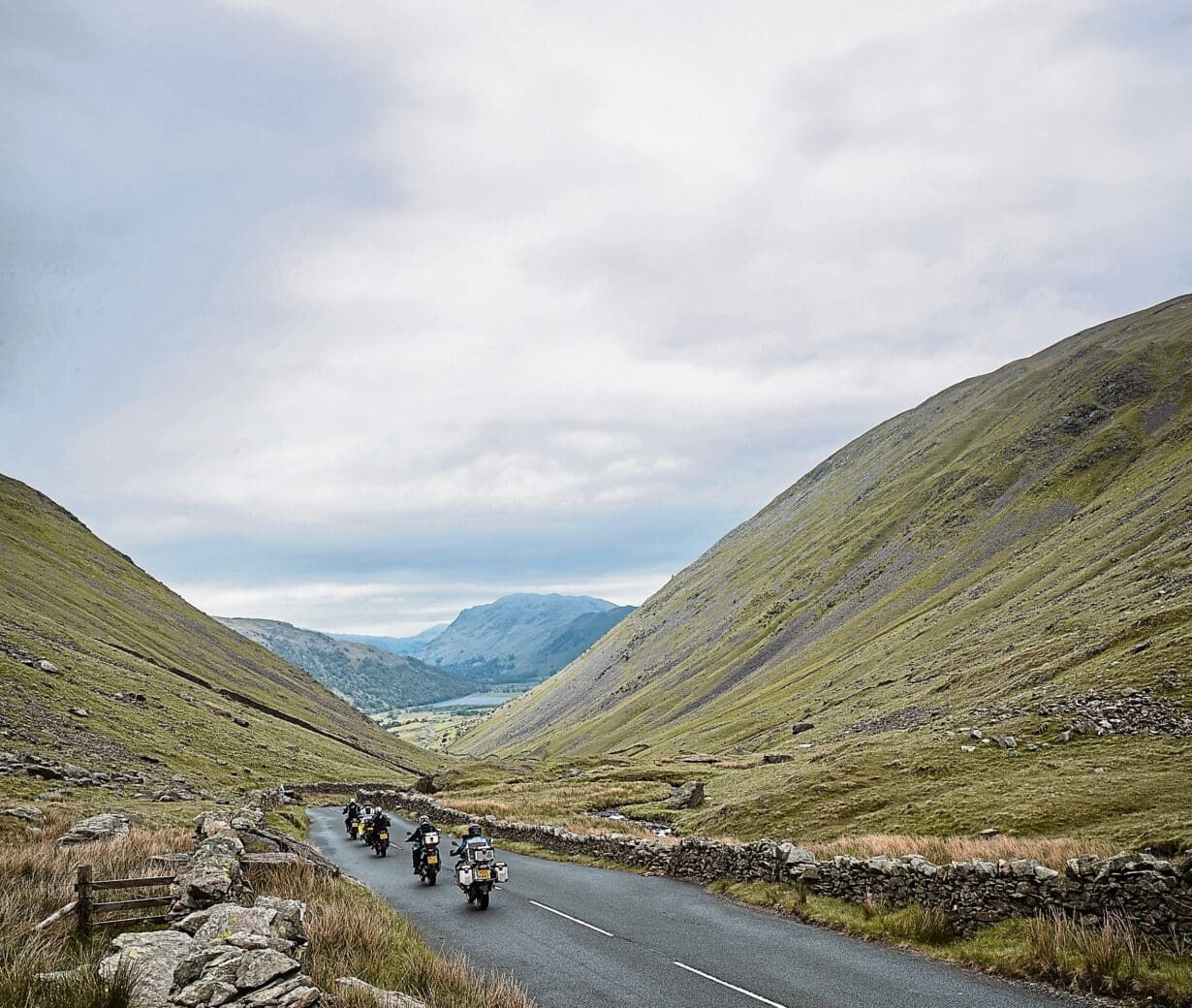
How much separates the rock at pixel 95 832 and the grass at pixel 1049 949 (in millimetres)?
20420

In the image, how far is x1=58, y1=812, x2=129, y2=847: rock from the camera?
70.6 feet

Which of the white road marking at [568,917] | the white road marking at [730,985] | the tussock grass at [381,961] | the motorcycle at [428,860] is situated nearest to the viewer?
the tussock grass at [381,961]

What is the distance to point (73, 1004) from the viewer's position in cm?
928

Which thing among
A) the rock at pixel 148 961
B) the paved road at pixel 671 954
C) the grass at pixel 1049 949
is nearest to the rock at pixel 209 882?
the rock at pixel 148 961

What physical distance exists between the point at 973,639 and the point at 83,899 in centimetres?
8565

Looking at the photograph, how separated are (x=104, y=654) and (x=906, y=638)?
318 ft

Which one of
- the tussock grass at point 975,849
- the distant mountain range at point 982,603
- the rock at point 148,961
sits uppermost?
the distant mountain range at point 982,603

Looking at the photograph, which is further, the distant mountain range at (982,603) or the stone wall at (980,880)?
the distant mountain range at (982,603)

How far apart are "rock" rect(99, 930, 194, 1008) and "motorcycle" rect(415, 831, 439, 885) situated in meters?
16.4

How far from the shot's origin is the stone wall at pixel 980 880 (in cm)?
1292

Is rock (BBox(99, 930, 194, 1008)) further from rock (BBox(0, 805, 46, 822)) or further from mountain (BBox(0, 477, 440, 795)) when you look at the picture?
mountain (BBox(0, 477, 440, 795))

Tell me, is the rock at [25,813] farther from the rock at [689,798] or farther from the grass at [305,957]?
the rock at [689,798]

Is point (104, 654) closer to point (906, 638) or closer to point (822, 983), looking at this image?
point (822, 983)

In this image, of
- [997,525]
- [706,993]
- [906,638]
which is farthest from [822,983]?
[997,525]
